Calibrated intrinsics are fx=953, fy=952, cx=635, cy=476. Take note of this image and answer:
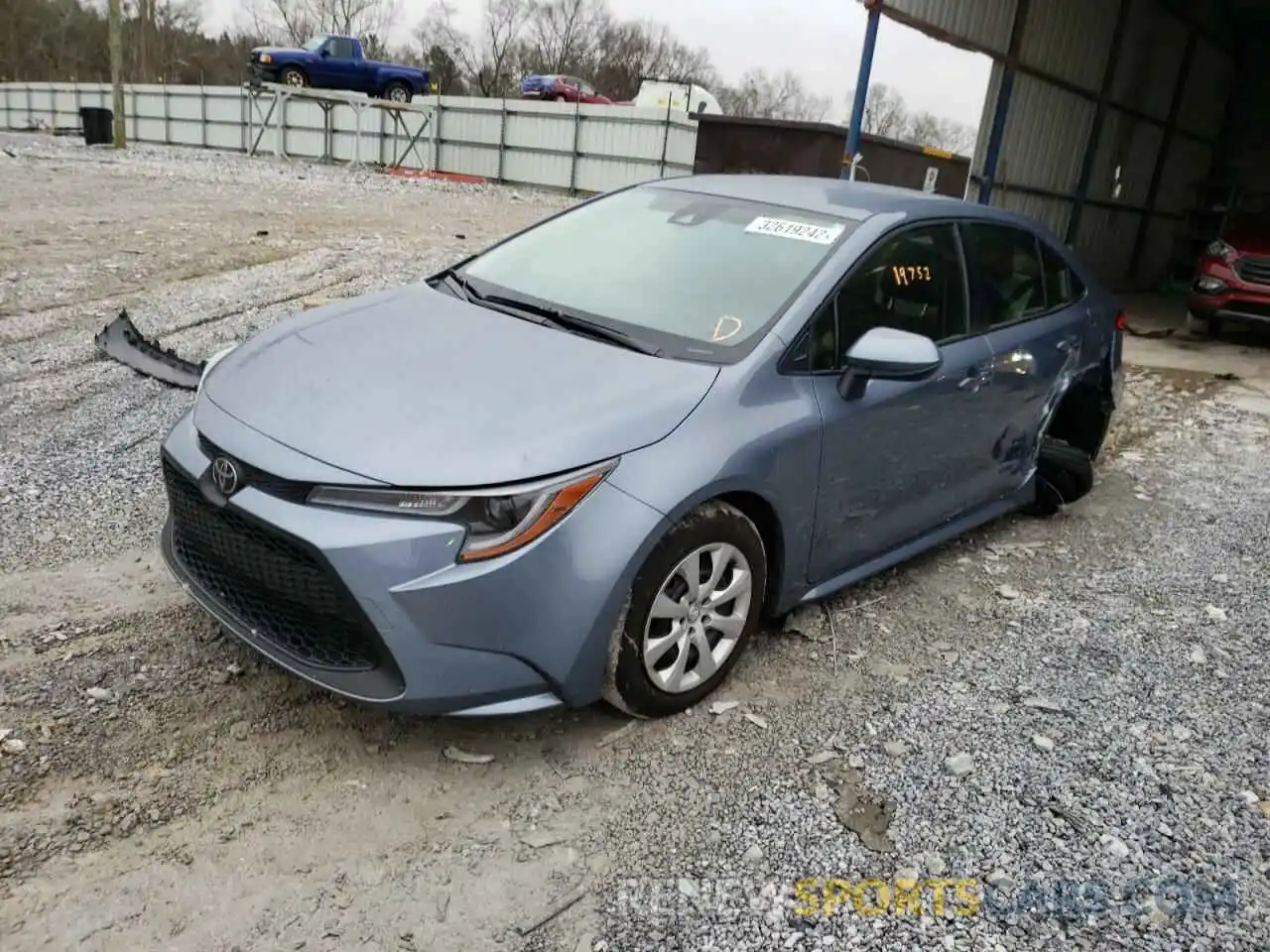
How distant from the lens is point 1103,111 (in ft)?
45.0

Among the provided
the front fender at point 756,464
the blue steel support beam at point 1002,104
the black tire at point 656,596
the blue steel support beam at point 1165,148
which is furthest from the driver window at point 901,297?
the blue steel support beam at point 1165,148

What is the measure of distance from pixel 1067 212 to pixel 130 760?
14.5 m

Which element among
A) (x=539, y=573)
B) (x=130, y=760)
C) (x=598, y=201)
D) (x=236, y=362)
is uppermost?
(x=598, y=201)

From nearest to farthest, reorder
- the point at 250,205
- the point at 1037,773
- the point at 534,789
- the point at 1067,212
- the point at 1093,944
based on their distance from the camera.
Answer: the point at 1093,944, the point at 534,789, the point at 1037,773, the point at 250,205, the point at 1067,212

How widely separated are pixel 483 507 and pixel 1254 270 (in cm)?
1124

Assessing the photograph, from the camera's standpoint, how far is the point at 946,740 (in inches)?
117

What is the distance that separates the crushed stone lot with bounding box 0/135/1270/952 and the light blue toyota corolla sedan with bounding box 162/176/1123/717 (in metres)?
0.29

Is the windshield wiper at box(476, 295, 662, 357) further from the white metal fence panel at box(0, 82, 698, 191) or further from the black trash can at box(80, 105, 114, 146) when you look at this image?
the black trash can at box(80, 105, 114, 146)

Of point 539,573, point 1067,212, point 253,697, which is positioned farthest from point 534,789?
point 1067,212

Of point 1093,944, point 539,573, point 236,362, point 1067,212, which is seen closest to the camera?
point 1093,944

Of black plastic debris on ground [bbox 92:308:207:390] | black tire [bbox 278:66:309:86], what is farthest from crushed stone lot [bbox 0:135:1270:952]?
black tire [bbox 278:66:309:86]

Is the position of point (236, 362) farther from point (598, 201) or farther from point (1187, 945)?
point (1187, 945)

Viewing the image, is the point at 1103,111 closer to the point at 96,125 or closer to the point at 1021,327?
the point at 1021,327

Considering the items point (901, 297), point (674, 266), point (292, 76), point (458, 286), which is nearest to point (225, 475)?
point (458, 286)
